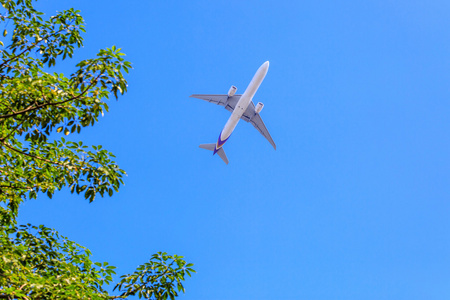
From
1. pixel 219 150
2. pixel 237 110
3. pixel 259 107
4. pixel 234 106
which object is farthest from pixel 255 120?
pixel 219 150

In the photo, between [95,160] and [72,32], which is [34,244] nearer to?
[95,160]

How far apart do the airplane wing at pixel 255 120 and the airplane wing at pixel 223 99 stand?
6.33 feet

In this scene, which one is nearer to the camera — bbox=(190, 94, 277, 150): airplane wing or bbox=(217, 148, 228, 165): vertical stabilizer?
bbox=(190, 94, 277, 150): airplane wing

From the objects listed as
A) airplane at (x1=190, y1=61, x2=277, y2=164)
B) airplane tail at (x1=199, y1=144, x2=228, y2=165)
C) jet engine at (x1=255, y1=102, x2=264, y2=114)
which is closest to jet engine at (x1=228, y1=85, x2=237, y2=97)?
airplane at (x1=190, y1=61, x2=277, y2=164)

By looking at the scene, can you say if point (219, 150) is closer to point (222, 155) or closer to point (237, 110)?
point (222, 155)

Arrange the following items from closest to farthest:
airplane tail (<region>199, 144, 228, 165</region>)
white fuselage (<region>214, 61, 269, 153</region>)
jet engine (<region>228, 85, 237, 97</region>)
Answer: white fuselage (<region>214, 61, 269, 153</region>) < jet engine (<region>228, 85, 237, 97</region>) < airplane tail (<region>199, 144, 228, 165</region>)

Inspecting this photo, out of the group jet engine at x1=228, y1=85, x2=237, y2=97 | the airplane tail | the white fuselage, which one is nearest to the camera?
the white fuselage

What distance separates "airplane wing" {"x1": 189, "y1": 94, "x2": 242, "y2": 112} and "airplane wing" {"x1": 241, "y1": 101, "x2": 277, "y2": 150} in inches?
76.0

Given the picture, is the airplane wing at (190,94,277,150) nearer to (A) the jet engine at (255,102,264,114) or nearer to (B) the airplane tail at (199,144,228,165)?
(A) the jet engine at (255,102,264,114)

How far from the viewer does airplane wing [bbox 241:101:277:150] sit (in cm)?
5065

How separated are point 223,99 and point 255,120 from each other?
5.09 meters

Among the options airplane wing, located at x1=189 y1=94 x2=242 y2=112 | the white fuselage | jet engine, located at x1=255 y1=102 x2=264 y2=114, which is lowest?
the white fuselage

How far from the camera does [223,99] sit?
2005 inches

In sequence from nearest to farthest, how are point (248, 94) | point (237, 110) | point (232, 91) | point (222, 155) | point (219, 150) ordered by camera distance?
1. point (248, 94)
2. point (237, 110)
3. point (232, 91)
4. point (219, 150)
5. point (222, 155)
